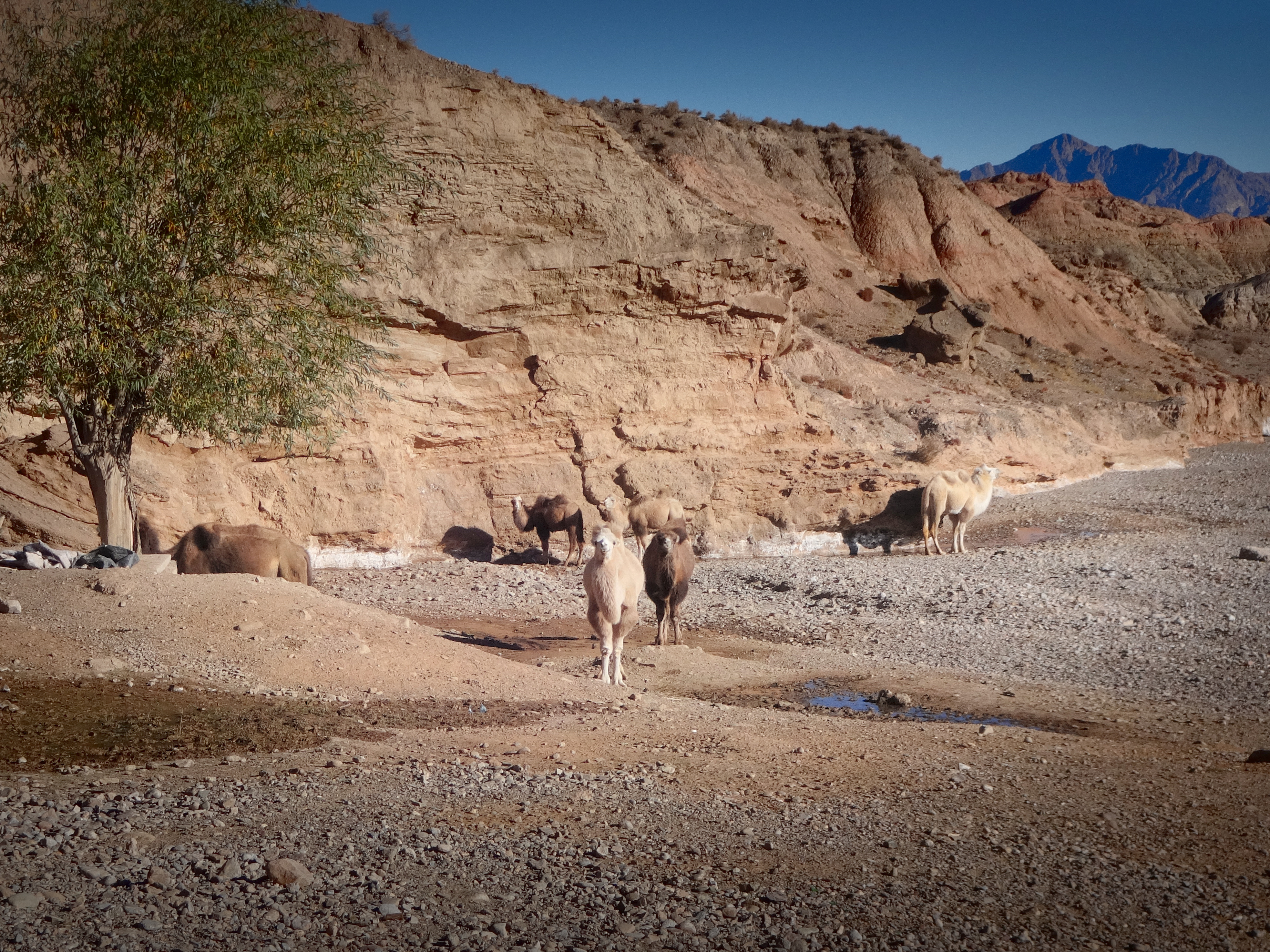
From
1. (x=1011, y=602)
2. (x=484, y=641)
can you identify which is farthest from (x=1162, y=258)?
(x=484, y=641)

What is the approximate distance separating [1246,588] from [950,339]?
85.8ft

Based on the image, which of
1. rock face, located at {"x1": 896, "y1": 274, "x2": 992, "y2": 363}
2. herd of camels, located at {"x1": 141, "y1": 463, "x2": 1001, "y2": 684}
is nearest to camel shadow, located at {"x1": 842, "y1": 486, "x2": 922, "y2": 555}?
herd of camels, located at {"x1": 141, "y1": 463, "x2": 1001, "y2": 684}

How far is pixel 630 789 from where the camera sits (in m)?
6.66

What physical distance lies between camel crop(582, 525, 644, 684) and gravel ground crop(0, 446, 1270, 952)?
0.93 metres

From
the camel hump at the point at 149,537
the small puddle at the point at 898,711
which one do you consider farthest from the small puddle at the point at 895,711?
the camel hump at the point at 149,537

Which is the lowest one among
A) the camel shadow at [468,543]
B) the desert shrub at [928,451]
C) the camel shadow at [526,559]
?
the camel shadow at [526,559]

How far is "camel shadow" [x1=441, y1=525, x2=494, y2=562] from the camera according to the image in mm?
20500

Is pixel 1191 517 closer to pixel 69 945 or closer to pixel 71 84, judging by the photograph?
pixel 71 84

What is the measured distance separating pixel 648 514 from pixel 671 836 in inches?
586

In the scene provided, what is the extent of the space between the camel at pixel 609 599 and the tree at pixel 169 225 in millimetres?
5197

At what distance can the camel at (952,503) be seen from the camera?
72.0 ft

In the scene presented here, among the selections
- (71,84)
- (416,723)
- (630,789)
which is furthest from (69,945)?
(71,84)

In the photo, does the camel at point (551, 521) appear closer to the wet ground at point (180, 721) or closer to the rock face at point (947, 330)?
the wet ground at point (180, 721)

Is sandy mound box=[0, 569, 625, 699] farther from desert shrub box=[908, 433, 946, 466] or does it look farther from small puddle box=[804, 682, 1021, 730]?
desert shrub box=[908, 433, 946, 466]
